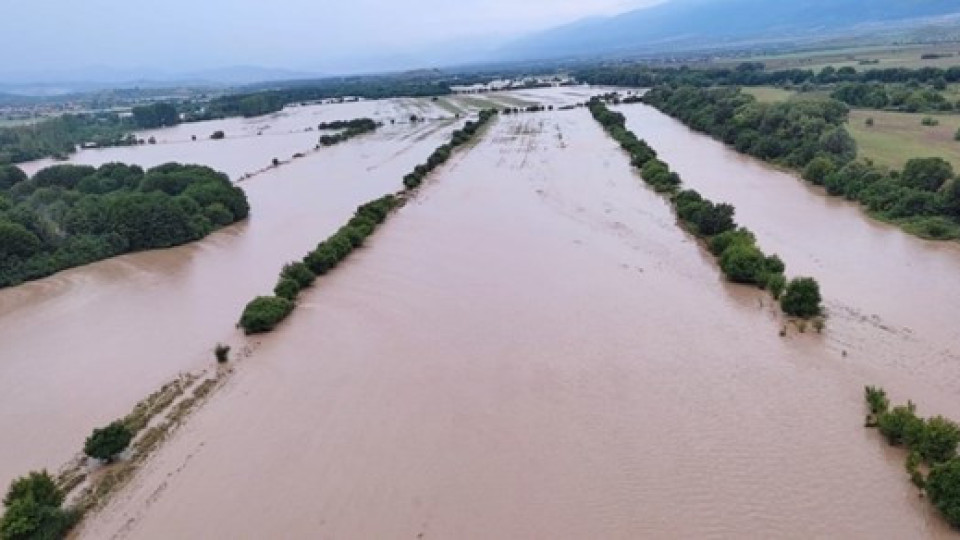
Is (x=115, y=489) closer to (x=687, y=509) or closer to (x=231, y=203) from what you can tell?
(x=687, y=509)

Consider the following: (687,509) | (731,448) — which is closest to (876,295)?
(731,448)

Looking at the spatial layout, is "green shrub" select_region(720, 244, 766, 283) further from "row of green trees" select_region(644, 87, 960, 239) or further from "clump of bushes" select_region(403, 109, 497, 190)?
"clump of bushes" select_region(403, 109, 497, 190)

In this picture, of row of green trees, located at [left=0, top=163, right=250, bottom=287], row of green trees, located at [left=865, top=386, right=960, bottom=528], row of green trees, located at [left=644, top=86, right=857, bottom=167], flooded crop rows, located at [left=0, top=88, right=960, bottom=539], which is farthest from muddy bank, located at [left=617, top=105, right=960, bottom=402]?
row of green trees, located at [left=0, top=163, right=250, bottom=287]

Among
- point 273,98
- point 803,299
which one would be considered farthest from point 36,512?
point 273,98

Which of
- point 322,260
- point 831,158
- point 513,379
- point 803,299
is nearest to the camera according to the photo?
point 513,379

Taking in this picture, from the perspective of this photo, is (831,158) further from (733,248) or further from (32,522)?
(32,522)

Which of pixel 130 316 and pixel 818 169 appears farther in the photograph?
pixel 818 169
